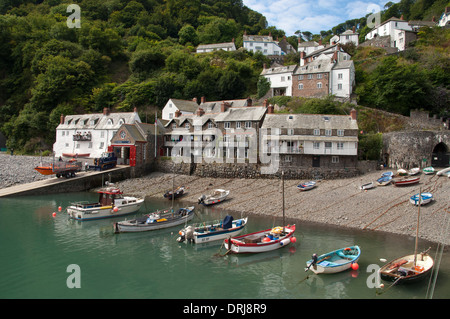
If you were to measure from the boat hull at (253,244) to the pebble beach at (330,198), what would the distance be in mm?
6875

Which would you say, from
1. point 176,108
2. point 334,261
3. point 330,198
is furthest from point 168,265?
point 176,108

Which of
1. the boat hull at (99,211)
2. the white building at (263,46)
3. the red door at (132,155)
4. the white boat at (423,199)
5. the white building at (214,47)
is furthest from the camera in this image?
the white building at (263,46)

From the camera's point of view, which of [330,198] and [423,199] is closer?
[423,199]

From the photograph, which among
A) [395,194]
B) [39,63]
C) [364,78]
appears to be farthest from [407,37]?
[39,63]

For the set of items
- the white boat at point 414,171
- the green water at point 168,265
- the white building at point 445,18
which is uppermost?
the white building at point 445,18

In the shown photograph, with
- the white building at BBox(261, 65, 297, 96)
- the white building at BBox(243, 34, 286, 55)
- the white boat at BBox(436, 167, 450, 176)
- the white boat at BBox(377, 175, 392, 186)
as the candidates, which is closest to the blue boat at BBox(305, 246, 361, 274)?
the white boat at BBox(377, 175, 392, 186)

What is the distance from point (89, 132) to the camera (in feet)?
175

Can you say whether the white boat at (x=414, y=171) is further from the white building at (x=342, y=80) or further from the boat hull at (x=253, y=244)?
the white building at (x=342, y=80)

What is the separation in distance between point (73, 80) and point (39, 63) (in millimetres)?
10947

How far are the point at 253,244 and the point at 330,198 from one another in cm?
1443

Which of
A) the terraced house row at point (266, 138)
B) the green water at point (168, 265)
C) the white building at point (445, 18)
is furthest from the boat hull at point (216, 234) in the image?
the white building at point (445, 18)

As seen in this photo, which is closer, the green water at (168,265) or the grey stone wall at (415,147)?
the green water at (168,265)

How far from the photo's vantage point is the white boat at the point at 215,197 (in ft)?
115

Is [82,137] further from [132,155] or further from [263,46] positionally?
[263,46]
